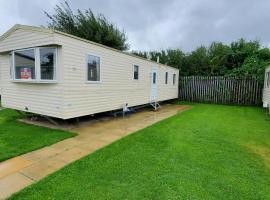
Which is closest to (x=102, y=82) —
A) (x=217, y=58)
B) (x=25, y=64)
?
(x=25, y=64)

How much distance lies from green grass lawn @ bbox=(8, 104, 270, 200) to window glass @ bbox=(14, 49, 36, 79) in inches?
140

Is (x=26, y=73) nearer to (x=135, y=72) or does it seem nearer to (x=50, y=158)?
(x=50, y=158)

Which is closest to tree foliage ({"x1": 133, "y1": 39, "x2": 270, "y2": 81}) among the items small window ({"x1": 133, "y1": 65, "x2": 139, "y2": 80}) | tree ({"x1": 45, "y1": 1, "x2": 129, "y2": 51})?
tree ({"x1": 45, "y1": 1, "x2": 129, "y2": 51})

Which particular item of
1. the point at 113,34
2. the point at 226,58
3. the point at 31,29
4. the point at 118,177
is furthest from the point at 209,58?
the point at 118,177

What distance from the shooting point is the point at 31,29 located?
5.25 metres

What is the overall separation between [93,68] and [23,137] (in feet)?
9.20

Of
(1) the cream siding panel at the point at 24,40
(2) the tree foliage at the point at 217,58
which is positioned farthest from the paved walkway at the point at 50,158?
(2) the tree foliage at the point at 217,58

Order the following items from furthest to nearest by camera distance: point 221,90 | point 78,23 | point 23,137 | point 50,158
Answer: point 78,23 < point 221,90 < point 23,137 < point 50,158

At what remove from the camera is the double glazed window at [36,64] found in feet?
16.7

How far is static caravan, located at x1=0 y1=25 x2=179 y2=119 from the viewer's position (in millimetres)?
4980

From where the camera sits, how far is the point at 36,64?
5.25 m

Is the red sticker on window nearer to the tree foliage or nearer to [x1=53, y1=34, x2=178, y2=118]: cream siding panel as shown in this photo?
[x1=53, y1=34, x2=178, y2=118]: cream siding panel

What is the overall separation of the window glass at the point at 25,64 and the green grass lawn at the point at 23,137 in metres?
1.55

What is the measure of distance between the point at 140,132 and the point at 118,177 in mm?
2445
